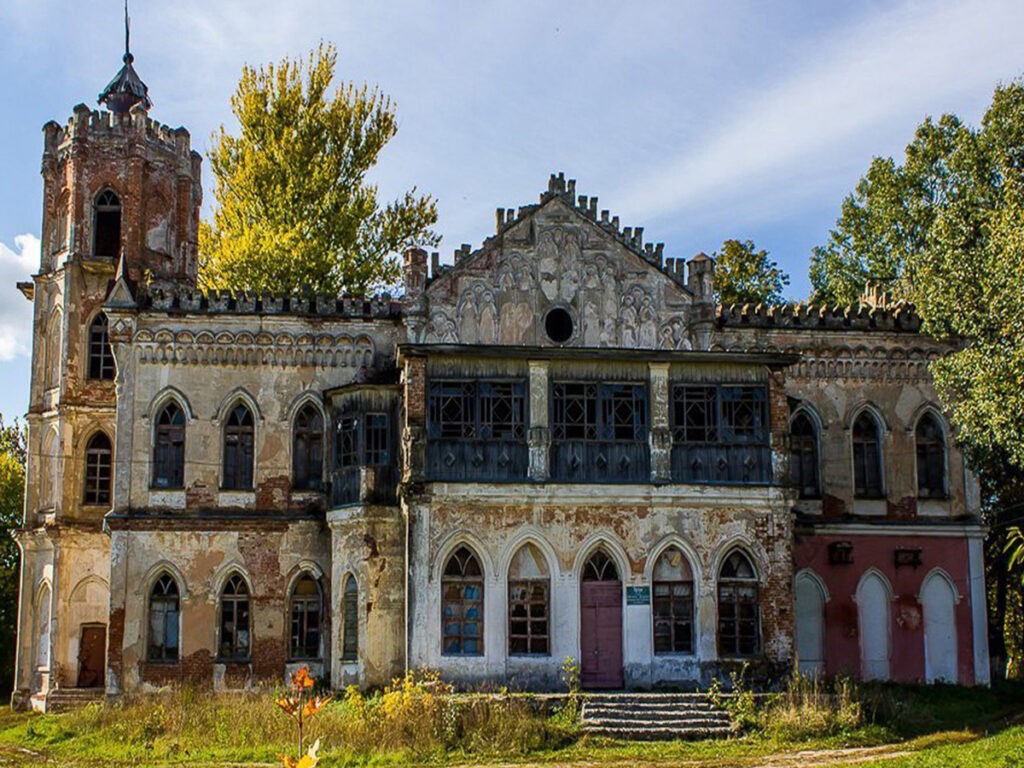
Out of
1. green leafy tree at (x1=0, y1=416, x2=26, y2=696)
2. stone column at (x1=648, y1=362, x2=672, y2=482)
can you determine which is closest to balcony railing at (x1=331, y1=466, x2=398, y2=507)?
stone column at (x1=648, y1=362, x2=672, y2=482)

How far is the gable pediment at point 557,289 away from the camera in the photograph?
101 feet

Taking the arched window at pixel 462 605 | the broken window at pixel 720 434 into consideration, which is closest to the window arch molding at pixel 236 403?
the arched window at pixel 462 605

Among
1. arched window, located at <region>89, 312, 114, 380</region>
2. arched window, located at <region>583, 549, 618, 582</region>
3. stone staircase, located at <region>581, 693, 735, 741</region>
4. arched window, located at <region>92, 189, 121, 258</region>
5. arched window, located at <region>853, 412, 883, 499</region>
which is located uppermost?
arched window, located at <region>92, 189, 121, 258</region>

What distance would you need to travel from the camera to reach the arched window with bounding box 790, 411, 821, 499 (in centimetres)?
3188

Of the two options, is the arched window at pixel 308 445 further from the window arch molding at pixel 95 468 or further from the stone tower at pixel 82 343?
the window arch molding at pixel 95 468

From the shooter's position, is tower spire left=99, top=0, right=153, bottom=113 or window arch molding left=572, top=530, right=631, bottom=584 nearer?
window arch molding left=572, top=530, right=631, bottom=584

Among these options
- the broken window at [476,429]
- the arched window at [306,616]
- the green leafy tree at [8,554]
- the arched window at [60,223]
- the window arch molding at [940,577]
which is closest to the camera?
the broken window at [476,429]

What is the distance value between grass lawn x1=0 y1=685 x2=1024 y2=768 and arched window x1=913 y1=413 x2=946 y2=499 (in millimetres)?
7291

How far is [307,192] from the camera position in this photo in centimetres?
3909

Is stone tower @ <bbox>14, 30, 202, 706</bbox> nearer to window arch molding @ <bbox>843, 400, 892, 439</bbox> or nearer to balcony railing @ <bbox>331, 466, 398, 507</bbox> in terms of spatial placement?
balcony railing @ <bbox>331, 466, 398, 507</bbox>

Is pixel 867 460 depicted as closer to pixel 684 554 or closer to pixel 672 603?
pixel 684 554

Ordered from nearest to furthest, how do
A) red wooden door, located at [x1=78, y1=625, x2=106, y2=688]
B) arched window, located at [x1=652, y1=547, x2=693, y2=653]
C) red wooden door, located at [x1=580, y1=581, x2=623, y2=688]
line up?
red wooden door, located at [x1=580, y1=581, x2=623, y2=688], arched window, located at [x1=652, y1=547, x2=693, y2=653], red wooden door, located at [x1=78, y1=625, x2=106, y2=688]

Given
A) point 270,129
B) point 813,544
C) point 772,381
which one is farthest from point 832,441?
point 270,129

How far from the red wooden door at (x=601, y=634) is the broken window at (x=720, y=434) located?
2.83 m
